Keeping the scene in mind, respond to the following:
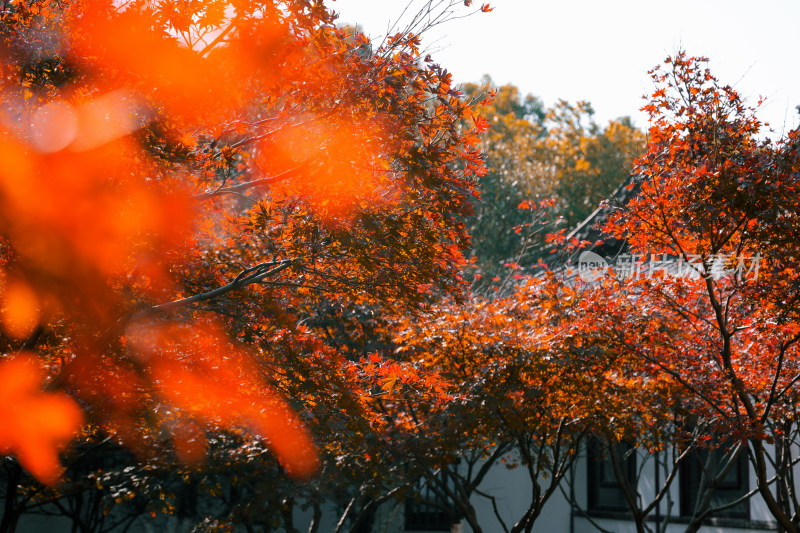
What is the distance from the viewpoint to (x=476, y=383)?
9.98 meters

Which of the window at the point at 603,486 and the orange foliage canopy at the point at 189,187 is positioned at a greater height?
the orange foliage canopy at the point at 189,187

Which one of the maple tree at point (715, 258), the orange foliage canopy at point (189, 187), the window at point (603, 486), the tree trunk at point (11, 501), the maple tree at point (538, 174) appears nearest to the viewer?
the orange foliage canopy at point (189, 187)

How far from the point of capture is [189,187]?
757 centimetres

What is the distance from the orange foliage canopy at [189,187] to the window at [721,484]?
7.47m

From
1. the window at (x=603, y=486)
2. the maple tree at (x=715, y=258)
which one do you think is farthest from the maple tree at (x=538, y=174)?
the maple tree at (x=715, y=258)

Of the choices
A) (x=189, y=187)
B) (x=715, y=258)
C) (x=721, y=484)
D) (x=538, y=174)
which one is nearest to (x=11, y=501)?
(x=189, y=187)

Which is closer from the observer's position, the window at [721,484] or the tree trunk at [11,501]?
the tree trunk at [11,501]

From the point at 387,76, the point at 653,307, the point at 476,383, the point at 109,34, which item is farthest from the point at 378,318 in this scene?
the point at 109,34

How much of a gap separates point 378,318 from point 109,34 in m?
6.19

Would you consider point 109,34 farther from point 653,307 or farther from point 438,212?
point 653,307

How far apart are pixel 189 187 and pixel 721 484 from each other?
1077 centimetres

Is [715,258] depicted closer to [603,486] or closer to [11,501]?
[11,501]

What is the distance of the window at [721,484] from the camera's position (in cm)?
1334

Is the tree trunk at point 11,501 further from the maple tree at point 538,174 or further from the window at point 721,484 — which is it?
the maple tree at point 538,174
